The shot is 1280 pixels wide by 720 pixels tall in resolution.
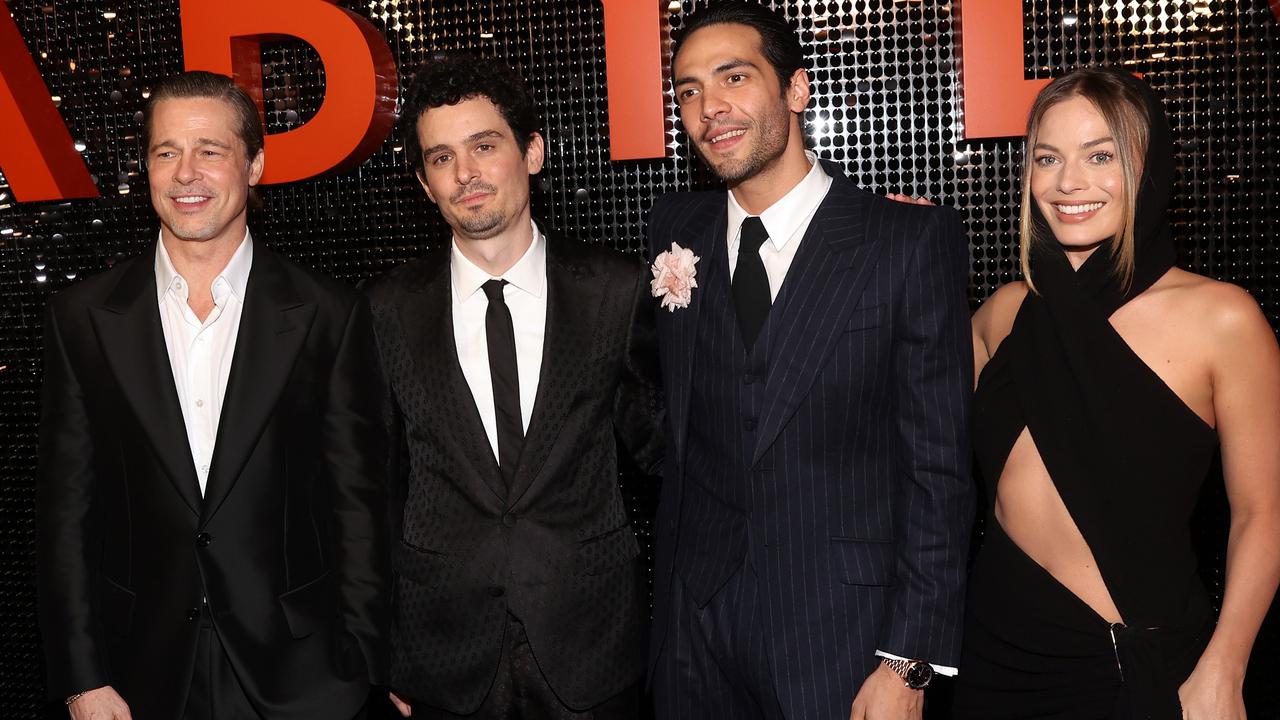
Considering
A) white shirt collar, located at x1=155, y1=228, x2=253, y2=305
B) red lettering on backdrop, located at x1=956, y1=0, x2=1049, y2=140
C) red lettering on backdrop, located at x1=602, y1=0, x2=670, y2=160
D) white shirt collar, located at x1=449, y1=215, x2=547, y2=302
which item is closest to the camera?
white shirt collar, located at x1=155, y1=228, x2=253, y2=305

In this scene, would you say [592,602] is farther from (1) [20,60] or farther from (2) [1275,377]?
(1) [20,60]

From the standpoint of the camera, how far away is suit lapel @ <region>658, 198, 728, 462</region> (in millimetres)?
2225

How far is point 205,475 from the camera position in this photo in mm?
2219

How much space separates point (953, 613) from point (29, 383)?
12.0 ft

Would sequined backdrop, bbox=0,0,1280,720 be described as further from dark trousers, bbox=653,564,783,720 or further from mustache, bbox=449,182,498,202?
dark trousers, bbox=653,564,783,720

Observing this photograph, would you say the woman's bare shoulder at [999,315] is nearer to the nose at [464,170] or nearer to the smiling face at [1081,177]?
the smiling face at [1081,177]

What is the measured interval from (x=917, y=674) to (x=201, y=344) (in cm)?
173

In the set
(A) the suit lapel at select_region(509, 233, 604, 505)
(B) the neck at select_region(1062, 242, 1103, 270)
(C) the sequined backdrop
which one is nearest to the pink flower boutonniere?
(A) the suit lapel at select_region(509, 233, 604, 505)

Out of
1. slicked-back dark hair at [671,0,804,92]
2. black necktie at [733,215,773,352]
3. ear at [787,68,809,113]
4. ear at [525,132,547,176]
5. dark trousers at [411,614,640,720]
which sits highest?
slicked-back dark hair at [671,0,804,92]

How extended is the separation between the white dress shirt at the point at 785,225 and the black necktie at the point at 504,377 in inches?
22.3

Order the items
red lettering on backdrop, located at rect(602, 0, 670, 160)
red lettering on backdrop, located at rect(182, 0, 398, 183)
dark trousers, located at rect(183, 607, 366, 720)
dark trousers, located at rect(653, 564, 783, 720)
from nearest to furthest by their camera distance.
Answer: dark trousers, located at rect(653, 564, 783, 720)
dark trousers, located at rect(183, 607, 366, 720)
red lettering on backdrop, located at rect(602, 0, 670, 160)
red lettering on backdrop, located at rect(182, 0, 398, 183)

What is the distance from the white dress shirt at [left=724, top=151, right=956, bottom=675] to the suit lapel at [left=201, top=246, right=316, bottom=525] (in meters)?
1.03

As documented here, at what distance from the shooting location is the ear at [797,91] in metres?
2.33

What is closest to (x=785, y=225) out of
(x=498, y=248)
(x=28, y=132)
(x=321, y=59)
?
(x=498, y=248)
